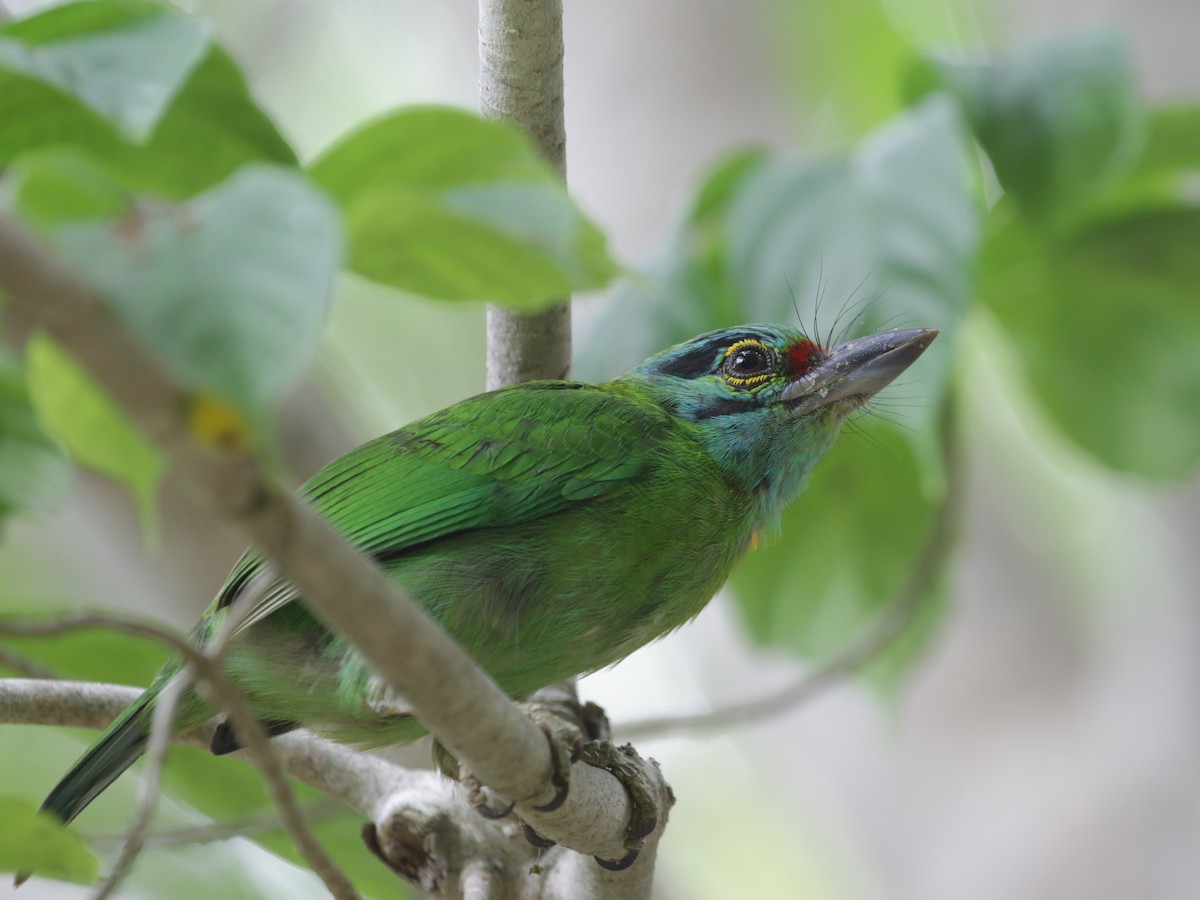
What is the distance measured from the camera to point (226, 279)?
1070mm

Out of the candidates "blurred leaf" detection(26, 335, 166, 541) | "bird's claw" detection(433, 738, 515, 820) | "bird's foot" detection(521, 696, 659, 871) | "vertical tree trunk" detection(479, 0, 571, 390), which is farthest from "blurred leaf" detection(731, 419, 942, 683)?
"blurred leaf" detection(26, 335, 166, 541)

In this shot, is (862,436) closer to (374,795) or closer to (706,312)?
(706,312)

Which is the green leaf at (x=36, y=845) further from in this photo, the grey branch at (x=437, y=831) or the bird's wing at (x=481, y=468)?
the bird's wing at (x=481, y=468)

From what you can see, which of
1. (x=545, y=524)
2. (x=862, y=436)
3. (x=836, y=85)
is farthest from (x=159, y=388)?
(x=836, y=85)

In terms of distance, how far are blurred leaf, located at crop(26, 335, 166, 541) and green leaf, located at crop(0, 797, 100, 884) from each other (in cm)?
52

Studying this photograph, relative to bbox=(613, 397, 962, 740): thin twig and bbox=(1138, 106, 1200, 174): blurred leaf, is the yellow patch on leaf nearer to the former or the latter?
bbox=(613, 397, 962, 740): thin twig

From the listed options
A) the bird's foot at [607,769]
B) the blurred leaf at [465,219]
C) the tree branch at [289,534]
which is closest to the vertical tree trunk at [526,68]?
the blurred leaf at [465,219]

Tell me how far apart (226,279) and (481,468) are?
158 cm

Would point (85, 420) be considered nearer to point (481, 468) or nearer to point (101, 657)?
point (481, 468)

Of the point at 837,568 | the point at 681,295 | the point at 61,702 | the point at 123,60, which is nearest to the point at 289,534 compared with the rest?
the point at 123,60

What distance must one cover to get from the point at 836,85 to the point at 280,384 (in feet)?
20.8

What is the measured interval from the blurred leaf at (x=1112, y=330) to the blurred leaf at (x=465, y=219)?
222 cm

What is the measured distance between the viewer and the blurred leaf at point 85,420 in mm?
1679

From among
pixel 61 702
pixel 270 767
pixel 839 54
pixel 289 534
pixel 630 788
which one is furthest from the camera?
pixel 839 54
